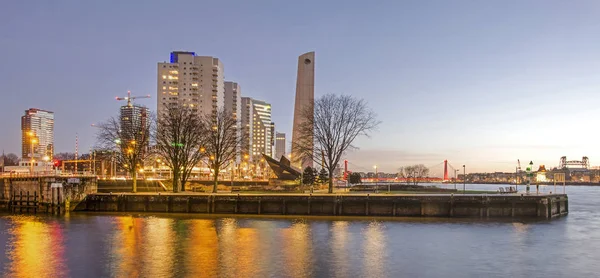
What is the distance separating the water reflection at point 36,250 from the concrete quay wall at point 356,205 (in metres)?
14.2

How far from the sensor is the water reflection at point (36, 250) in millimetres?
26766

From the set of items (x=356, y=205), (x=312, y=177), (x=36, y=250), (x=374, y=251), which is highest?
(x=312, y=177)

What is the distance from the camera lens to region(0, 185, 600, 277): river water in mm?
27312

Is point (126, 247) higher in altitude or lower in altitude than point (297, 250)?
lower

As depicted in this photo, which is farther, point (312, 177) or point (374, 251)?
point (312, 177)

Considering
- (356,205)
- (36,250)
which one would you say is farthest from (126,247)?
(356,205)

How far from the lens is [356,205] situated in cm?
5578

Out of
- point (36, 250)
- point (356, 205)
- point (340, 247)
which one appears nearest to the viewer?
point (36, 250)

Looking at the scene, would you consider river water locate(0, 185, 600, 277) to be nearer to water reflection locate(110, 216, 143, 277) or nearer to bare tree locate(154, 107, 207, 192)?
water reflection locate(110, 216, 143, 277)

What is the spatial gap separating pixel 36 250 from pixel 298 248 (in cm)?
1757

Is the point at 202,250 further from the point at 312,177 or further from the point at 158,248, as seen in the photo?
the point at 312,177

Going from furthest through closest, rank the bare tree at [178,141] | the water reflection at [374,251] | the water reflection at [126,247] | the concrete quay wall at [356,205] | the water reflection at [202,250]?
the bare tree at [178,141] → the concrete quay wall at [356,205] → the water reflection at [374,251] → the water reflection at [126,247] → the water reflection at [202,250]

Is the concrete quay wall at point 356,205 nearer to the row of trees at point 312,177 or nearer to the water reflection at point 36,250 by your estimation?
the water reflection at point 36,250

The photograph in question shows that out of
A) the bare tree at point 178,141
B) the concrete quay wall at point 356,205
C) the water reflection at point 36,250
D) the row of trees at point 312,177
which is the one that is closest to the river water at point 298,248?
the water reflection at point 36,250
